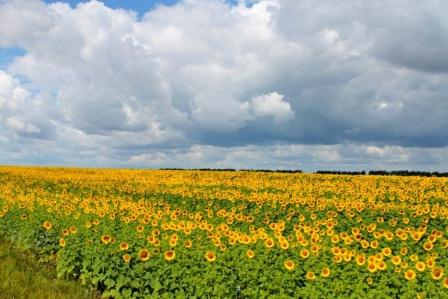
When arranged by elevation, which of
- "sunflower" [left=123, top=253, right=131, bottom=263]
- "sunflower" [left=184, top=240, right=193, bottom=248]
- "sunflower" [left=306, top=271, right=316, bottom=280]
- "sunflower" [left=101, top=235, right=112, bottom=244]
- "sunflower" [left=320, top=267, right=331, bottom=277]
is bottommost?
"sunflower" [left=123, top=253, right=131, bottom=263]

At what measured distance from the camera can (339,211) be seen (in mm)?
17016

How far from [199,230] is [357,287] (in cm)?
414

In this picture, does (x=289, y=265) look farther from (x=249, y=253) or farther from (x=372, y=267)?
(x=372, y=267)

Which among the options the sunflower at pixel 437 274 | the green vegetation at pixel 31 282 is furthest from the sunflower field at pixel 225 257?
the green vegetation at pixel 31 282

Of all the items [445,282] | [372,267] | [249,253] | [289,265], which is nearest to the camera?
[445,282]

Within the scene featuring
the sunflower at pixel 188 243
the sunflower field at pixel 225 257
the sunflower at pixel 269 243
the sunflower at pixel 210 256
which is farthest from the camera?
the sunflower at pixel 188 243

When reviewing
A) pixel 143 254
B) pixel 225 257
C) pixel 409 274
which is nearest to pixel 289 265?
pixel 225 257

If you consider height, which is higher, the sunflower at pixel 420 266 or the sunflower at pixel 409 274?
the sunflower at pixel 420 266

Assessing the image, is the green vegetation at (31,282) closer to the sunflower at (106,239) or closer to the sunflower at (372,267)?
the sunflower at (106,239)

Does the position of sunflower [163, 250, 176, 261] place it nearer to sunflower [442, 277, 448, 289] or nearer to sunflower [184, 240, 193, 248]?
sunflower [184, 240, 193, 248]

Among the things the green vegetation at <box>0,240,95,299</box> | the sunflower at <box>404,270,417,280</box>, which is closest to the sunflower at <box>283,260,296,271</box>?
→ the sunflower at <box>404,270,417,280</box>

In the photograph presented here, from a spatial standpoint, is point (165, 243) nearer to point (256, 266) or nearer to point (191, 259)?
point (191, 259)

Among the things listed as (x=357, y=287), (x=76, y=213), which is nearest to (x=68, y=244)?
(x=76, y=213)

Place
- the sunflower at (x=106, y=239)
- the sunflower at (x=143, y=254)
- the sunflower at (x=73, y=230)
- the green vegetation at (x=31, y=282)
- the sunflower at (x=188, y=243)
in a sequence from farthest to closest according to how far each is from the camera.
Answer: the sunflower at (x=73, y=230) → the sunflower at (x=106, y=239) → the green vegetation at (x=31, y=282) → the sunflower at (x=188, y=243) → the sunflower at (x=143, y=254)
